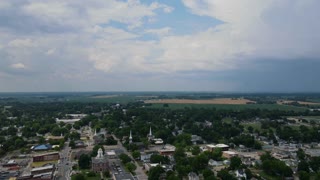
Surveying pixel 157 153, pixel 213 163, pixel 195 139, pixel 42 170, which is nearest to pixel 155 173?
pixel 213 163

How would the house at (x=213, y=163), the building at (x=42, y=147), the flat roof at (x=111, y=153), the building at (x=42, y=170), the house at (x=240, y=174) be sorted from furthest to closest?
the building at (x=42, y=147), the flat roof at (x=111, y=153), the house at (x=213, y=163), the building at (x=42, y=170), the house at (x=240, y=174)

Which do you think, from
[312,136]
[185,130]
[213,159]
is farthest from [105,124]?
[312,136]

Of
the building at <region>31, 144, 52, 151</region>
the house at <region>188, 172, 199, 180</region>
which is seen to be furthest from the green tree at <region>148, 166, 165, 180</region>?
the building at <region>31, 144, 52, 151</region>

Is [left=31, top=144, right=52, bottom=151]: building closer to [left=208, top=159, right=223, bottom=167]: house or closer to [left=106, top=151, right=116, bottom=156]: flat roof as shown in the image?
[left=106, top=151, right=116, bottom=156]: flat roof

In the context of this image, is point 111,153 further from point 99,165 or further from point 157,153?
point 99,165

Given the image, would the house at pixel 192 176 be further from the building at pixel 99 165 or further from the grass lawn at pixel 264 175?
the building at pixel 99 165

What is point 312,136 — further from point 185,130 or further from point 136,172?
point 136,172

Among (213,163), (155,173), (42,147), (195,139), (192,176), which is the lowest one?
(213,163)

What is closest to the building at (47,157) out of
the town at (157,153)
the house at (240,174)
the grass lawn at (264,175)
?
the town at (157,153)
